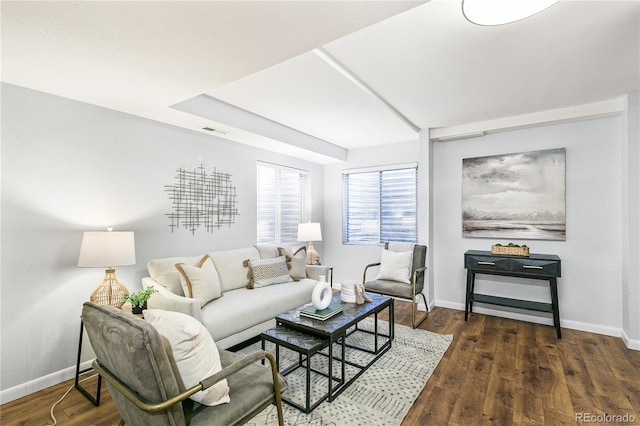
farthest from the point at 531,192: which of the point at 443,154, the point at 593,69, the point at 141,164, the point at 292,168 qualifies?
the point at 141,164

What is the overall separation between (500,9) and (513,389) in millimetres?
2592

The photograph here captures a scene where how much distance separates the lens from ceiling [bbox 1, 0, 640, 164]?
1546mm

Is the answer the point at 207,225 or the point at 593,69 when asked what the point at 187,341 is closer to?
the point at 207,225

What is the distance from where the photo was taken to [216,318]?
2.58 m

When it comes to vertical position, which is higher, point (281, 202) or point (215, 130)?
point (215, 130)

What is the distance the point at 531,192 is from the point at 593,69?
5.21 ft

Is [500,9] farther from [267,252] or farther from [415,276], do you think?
[267,252]

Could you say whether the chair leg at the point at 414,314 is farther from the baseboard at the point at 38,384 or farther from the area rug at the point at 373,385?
the baseboard at the point at 38,384

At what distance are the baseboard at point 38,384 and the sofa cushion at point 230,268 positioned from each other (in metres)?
1.31

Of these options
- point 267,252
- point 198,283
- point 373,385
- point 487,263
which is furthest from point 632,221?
point 198,283

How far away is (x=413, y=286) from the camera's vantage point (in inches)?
141

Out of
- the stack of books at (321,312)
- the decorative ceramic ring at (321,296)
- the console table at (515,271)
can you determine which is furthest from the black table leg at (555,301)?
the decorative ceramic ring at (321,296)

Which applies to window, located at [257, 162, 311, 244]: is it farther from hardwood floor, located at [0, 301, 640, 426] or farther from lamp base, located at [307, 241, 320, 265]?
hardwood floor, located at [0, 301, 640, 426]

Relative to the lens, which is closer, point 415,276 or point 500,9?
point 500,9
